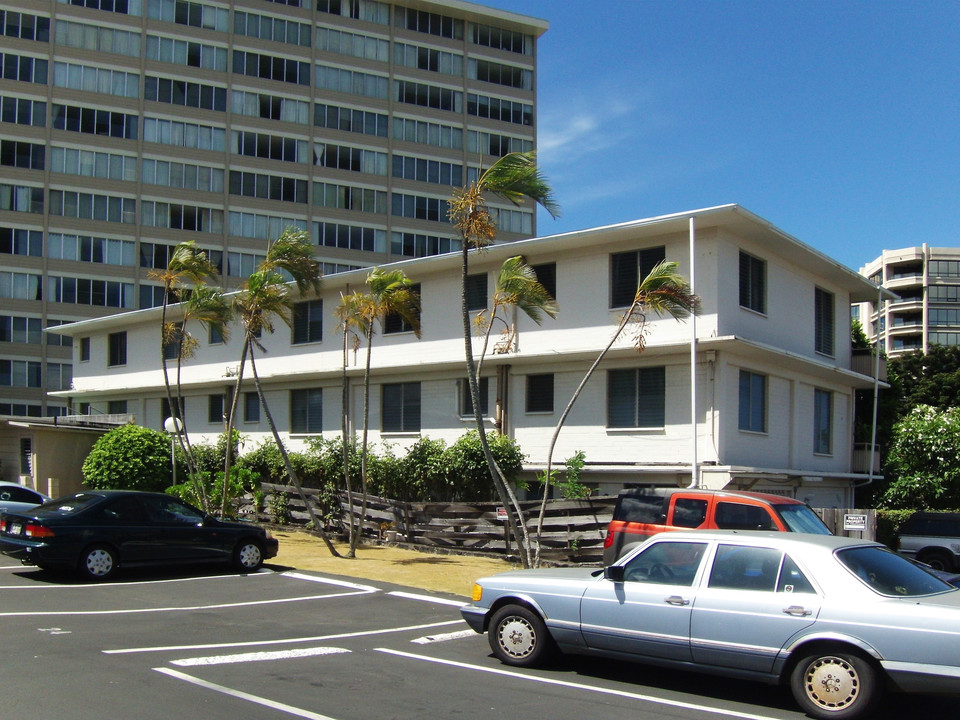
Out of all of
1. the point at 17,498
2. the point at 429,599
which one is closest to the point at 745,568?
the point at 429,599

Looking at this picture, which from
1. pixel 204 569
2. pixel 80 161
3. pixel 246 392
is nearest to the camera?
pixel 204 569

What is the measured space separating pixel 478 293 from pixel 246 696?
1616cm

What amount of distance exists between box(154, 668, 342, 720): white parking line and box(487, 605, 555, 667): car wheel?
2396 mm

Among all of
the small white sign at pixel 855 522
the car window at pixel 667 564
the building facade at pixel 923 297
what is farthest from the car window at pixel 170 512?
the building facade at pixel 923 297

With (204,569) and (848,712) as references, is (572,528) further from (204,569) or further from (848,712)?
(848,712)

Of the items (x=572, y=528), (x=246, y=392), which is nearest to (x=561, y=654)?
(x=572, y=528)

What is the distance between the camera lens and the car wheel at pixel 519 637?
28.8ft

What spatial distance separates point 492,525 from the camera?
19.0m

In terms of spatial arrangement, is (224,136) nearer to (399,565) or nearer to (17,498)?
(17,498)

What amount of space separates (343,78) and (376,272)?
47.7 metres

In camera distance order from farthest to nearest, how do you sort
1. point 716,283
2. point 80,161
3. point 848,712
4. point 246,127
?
point 246,127, point 80,161, point 716,283, point 848,712

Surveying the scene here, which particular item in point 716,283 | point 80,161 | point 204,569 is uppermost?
point 80,161

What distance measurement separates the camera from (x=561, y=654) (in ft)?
29.5

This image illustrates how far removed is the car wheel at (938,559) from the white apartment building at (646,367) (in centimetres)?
281
